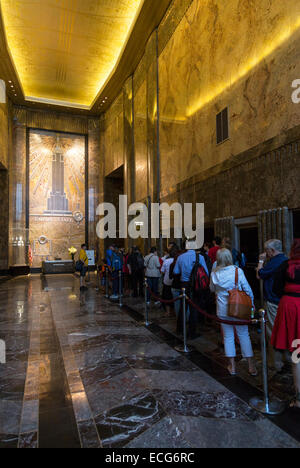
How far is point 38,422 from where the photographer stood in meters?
2.66

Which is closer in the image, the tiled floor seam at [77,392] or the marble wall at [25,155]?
the tiled floor seam at [77,392]

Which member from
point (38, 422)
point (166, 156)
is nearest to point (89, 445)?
point (38, 422)

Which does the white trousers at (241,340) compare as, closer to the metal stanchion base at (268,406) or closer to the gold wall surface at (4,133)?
the metal stanchion base at (268,406)

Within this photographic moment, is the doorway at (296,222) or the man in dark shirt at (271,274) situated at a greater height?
the doorway at (296,222)

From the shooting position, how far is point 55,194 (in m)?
20.9

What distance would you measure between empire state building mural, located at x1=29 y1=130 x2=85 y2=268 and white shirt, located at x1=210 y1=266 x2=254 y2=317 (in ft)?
60.0

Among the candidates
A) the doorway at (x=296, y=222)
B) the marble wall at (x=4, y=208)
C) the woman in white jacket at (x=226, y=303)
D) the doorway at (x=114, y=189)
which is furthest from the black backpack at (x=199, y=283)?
the marble wall at (x=4, y=208)

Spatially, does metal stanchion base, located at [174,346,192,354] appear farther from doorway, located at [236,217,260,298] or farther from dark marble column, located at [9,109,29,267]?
dark marble column, located at [9,109,29,267]

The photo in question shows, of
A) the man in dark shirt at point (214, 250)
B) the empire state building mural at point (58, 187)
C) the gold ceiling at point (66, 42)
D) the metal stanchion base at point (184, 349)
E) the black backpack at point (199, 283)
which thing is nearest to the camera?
the metal stanchion base at point (184, 349)

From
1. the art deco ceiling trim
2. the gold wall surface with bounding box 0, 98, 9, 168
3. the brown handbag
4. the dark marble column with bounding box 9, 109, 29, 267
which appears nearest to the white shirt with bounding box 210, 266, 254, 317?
the brown handbag

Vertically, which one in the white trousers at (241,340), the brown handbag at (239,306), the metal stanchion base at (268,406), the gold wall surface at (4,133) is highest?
the gold wall surface at (4,133)

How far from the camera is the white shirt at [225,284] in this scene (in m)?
3.57

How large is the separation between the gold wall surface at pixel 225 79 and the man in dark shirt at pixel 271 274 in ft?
11.5

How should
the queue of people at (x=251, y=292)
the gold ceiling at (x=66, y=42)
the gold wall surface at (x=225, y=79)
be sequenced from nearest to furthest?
the queue of people at (x=251, y=292) → the gold wall surface at (x=225, y=79) → the gold ceiling at (x=66, y=42)
